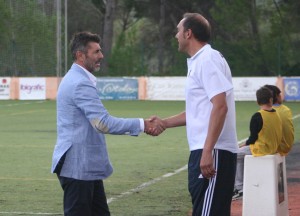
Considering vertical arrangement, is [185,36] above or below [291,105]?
above

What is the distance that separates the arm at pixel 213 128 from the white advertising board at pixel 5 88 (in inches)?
1461

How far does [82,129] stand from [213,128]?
112 cm

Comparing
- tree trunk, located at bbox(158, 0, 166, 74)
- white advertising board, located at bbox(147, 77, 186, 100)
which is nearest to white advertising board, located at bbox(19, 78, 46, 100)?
white advertising board, located at bbox(147, 77, 186, 100)

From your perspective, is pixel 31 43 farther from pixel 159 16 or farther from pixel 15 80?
pixel 159 16

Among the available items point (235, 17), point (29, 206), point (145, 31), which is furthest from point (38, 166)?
point (145, 31)

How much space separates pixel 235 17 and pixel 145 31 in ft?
78.0

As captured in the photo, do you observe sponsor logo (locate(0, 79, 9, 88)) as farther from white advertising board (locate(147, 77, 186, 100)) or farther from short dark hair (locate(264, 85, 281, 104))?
short dark hair (locate(264, 85, 281, 104))

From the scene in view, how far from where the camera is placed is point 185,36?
671 centimetres

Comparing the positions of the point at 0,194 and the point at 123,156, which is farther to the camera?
the point at 123,156

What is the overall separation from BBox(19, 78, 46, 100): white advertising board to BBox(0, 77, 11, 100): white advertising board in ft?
1.90

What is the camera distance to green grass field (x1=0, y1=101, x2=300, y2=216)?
1158cm

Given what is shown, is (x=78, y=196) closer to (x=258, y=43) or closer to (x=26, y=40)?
(x=26, y=40)

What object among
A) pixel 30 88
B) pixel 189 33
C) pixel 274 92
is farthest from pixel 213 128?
pixel 30 88

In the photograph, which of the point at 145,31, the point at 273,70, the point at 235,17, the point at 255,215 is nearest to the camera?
the point at 255,215
